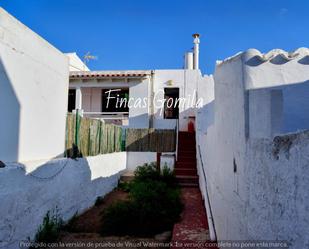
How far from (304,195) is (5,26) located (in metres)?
5.60

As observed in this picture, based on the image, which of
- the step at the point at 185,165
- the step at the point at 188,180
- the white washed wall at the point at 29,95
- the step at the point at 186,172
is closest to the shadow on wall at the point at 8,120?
the white washed wall at the point at 29,95

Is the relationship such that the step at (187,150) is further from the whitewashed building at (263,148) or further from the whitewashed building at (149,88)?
the whitewashed building at (263,148)

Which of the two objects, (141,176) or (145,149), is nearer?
(141,176)

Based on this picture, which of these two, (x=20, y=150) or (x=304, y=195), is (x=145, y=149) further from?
(x=304, y=195)

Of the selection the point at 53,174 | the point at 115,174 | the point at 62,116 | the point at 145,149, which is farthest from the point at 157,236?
the point at 145,149

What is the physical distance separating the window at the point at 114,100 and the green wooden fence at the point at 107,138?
5.15 metres

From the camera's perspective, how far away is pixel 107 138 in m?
11.4

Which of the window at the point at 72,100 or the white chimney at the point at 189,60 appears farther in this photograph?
the window at the point at 72,100

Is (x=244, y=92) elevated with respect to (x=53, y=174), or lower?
elevated

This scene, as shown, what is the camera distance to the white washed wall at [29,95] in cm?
530

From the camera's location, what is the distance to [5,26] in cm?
525

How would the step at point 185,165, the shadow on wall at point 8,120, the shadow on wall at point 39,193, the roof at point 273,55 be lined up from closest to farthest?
the roof at point 273,55, the shadow on wall at point 39,193, the shadow on wall at point 8,120, the step at point 185,165

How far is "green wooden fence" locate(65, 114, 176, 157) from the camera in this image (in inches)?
313

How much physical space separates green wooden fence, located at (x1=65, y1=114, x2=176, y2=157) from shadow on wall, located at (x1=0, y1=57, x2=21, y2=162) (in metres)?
2.10
